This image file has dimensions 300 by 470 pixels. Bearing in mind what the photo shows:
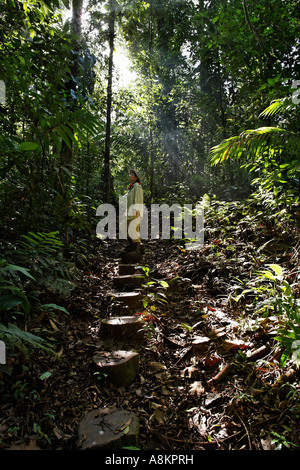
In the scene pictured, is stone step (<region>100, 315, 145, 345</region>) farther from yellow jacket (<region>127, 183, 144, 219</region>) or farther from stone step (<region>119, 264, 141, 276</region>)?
yellow jacket (<region>127, 183, 144, 219</region>)

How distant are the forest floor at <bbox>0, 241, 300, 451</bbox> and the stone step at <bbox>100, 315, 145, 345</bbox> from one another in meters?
0.11

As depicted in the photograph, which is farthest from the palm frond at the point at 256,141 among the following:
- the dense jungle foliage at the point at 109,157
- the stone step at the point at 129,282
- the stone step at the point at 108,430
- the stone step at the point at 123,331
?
the stone step at the point at 108,430

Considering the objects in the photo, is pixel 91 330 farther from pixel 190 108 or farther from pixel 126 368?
pixel 190 108

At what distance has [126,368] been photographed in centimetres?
240

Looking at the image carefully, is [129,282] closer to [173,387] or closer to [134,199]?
[173,387]

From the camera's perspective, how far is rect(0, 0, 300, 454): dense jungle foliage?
2197 millimetres

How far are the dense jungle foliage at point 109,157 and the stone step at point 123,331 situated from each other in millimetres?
426

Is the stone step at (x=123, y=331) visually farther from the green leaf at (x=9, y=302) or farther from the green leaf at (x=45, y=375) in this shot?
the green leaf at (x=9, y=302)

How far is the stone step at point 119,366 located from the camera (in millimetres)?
2359

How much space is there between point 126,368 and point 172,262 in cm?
311

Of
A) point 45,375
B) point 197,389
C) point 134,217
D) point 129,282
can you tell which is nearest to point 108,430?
point 45,375

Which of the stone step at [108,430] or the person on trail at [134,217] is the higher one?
the person on trail at [134,217]

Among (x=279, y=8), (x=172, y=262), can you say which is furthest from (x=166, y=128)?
(x=172, y=262)
